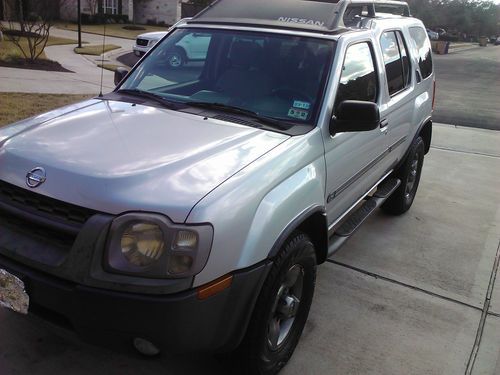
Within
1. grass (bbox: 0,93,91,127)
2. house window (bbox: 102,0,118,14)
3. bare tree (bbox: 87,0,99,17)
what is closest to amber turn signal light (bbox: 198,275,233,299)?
grass (bbox: 0,93,91,127)

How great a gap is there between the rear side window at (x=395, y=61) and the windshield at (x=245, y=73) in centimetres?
108

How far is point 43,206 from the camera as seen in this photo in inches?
88.2

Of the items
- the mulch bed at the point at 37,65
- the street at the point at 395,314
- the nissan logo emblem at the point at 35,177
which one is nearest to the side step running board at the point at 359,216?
the street at the point at 395,314

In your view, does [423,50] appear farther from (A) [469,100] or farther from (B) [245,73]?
(A) [469,100]

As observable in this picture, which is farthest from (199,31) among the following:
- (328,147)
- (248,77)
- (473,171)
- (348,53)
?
(473,171)

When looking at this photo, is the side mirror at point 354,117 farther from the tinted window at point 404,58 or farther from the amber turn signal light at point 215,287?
the tinted window at point 404,58

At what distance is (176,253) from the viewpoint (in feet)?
6.68

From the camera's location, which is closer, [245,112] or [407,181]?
[245,112]

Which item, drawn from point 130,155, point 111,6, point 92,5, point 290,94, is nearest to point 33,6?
point 92,5

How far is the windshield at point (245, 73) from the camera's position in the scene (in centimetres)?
319

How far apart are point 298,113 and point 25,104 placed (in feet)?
21.2

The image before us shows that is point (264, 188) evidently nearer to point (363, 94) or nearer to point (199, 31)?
point (363, 94)

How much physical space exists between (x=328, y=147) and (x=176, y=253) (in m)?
1.38

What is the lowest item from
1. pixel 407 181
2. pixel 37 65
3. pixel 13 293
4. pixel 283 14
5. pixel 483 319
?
pixel 483 319
